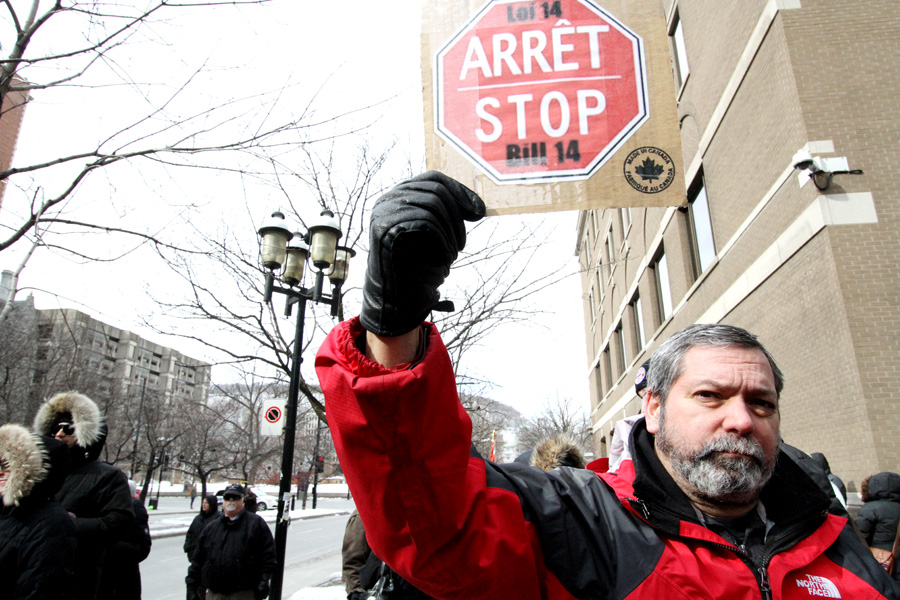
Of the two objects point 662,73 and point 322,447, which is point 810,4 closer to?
point 662,73

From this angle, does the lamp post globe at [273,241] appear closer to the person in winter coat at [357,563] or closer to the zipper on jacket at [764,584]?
A: the person in winter coat at [357,563]

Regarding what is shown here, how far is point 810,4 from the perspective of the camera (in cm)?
798

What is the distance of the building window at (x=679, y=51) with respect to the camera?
12.6m

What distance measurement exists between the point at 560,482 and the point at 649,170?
245 centimetres

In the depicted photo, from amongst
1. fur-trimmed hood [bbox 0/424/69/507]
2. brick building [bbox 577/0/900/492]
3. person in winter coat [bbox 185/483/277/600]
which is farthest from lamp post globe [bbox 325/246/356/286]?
brick building [bbox 577/0/900/492]

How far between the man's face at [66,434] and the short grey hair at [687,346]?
12.2ft

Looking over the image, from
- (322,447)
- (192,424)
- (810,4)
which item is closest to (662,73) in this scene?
(810,4)

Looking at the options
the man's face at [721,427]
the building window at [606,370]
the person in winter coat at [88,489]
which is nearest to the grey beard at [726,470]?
the man's face at [721,427]

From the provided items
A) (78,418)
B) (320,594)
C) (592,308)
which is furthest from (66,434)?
(592,308)

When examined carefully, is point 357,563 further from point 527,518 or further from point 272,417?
point 272,417

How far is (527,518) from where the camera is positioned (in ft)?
4.48

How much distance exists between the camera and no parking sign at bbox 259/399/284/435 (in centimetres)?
796

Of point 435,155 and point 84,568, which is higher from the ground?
point 435,155

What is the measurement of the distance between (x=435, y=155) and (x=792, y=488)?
246 centimetres
